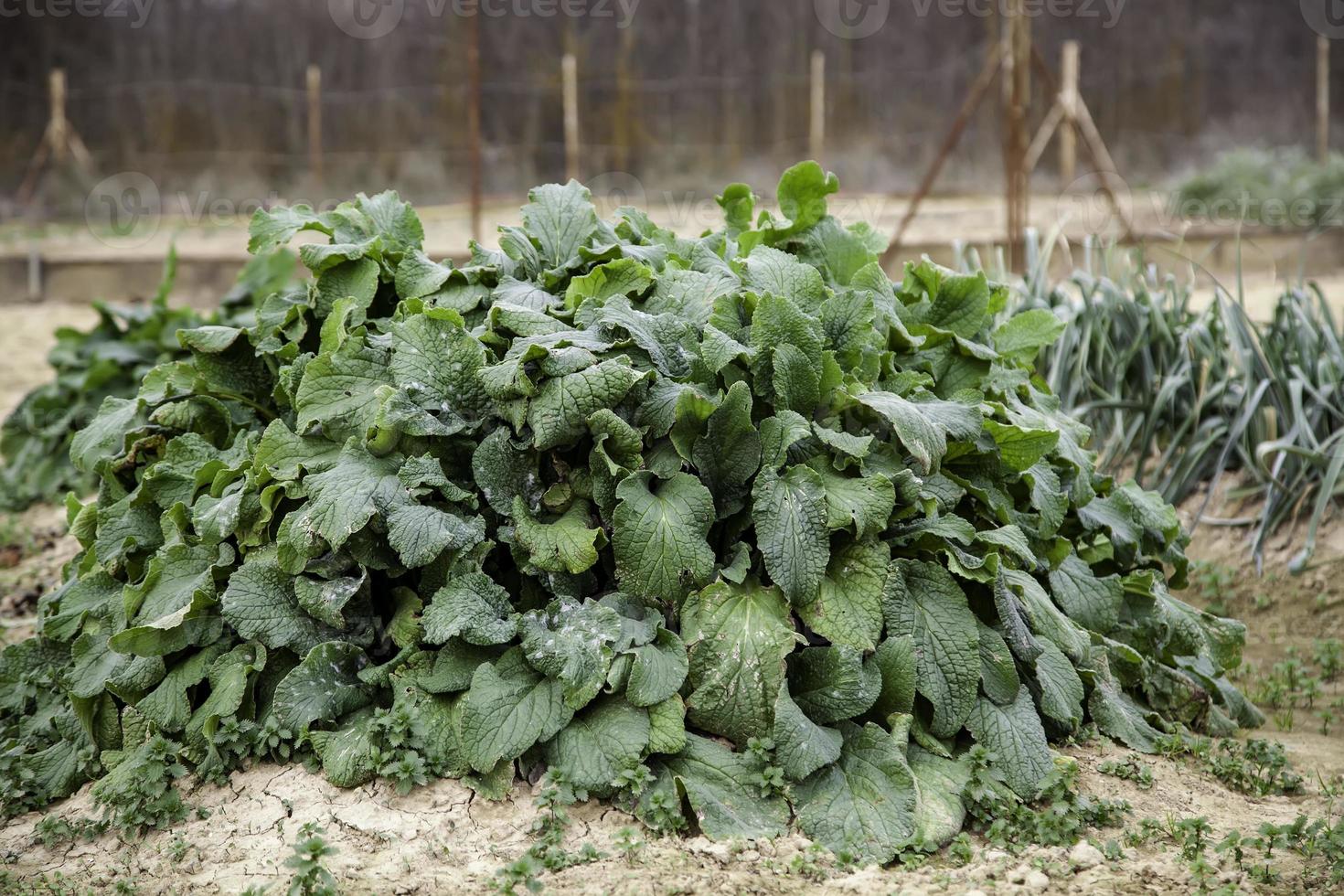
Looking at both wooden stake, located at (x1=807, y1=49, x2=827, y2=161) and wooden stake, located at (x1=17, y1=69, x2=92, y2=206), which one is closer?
wooden stake, located at (x1=17, y1=69, x2=92, y2=206)

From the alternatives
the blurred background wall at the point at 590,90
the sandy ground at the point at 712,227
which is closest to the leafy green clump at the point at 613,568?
the sandy ground at the point at 712,227

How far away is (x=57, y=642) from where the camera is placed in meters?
2.63

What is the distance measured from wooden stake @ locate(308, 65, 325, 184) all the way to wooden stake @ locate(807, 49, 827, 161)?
18.1 ft

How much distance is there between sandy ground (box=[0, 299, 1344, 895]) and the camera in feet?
6.20

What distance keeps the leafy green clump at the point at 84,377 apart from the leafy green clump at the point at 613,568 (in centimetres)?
194

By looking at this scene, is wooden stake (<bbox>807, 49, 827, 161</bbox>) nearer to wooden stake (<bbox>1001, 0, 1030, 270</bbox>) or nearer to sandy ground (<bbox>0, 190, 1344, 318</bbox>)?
sandy ground (<bbox>0, 190, 1344, 318</bbox>)

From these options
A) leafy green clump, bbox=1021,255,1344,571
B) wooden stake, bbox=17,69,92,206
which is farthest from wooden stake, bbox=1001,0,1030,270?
wooden stake, bbox=17,69,92,206

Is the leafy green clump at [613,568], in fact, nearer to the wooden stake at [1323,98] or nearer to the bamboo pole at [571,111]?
the bamboo pole at [571,111]

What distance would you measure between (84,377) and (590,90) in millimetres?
10958

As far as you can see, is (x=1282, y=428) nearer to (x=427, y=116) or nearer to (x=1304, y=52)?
(x=427, y=116)

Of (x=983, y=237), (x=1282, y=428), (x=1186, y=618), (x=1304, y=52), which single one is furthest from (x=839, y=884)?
(x=1304, y=52)

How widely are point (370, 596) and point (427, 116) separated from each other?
13095 millimetres

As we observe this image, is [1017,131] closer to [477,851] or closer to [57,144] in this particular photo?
[477,851]

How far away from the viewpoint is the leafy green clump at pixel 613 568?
212 centimetres
